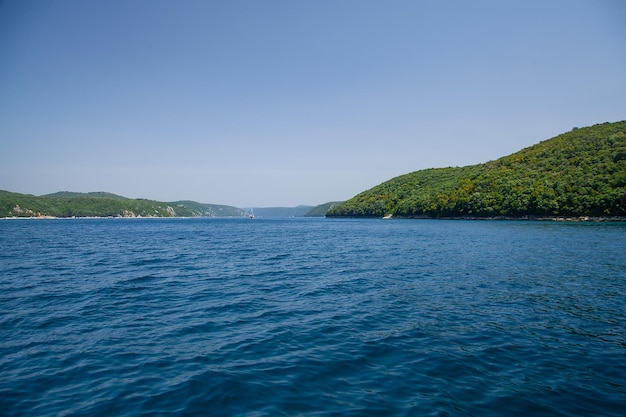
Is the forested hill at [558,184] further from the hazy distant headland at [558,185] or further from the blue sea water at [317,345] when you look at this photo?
the blue sea water at [317,345]

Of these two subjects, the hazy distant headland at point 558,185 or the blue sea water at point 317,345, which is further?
the hazy distant headland at point 558,185

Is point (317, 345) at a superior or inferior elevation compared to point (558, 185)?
inferior

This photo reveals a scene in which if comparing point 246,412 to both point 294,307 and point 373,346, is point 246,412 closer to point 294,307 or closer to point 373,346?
point 373,346

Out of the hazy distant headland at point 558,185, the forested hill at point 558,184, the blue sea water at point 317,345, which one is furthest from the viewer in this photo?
the forested hill at point 558,184

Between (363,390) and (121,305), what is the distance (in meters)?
16.5

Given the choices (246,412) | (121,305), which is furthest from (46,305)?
(246,412)

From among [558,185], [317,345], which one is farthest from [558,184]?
[317,345]

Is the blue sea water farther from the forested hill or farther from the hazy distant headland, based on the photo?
the forested hill

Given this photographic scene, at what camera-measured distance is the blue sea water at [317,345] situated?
31.0 ft

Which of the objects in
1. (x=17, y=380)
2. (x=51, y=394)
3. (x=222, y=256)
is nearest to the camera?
(x=51, y=394)

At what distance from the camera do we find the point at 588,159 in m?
142

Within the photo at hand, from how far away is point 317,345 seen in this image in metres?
13.5

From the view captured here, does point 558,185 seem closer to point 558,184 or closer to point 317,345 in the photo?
point 558,184

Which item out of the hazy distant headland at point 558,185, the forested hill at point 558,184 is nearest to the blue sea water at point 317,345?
the hazy distant headland at point 558,185
